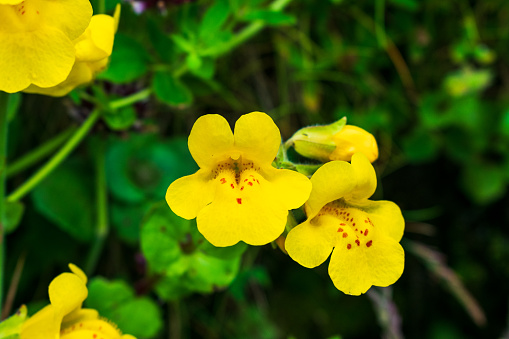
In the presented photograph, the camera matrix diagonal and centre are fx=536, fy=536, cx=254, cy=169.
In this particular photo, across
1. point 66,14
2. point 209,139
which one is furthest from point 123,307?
point 66,14

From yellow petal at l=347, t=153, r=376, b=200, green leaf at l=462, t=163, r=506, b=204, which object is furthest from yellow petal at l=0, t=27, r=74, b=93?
green leaf at l=462, t=163, r=506, b=204

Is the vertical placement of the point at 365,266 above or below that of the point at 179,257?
above

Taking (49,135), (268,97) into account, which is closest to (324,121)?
(268,97)

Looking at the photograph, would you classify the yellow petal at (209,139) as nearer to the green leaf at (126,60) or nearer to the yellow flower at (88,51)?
the yellow flower at (88,51)

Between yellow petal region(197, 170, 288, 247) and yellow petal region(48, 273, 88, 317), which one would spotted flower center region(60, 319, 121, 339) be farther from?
yellow petal region(197, 170, 288, 247)

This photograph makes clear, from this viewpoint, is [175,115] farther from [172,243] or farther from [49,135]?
[172,243]

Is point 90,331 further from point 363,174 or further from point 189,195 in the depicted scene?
point 363,174
